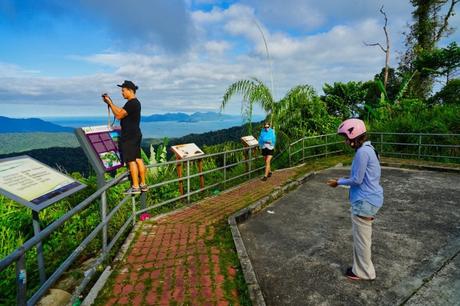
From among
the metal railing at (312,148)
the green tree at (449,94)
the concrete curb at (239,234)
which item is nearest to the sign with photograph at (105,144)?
the concrete curb at (239,234)

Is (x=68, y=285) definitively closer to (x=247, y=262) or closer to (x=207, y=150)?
(x=247, y=262)

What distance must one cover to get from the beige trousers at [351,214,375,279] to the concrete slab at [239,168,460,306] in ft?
0.41

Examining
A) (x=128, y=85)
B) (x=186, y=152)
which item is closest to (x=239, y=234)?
(x=128, y=85)

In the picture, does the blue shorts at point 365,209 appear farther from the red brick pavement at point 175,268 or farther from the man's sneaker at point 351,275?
the red brick pavement at point 175,268

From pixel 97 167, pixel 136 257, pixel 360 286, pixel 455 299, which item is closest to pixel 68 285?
pixel 136 257

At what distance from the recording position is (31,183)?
11.1 ft

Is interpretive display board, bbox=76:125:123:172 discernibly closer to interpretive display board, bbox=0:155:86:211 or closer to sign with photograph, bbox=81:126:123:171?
sign with photograph, bbox=81:126:123:171

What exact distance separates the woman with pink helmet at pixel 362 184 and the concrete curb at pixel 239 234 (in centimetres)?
128

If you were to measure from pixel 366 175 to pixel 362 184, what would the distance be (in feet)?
0.37

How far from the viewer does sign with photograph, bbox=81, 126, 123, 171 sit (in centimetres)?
511

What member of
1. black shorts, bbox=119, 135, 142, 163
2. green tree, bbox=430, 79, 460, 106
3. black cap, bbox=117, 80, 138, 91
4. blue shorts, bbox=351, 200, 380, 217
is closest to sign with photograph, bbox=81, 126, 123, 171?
black shorts, bbox=119, 135, 142, 163

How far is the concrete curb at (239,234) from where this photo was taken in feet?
11.8

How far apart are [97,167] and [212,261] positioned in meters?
2.15

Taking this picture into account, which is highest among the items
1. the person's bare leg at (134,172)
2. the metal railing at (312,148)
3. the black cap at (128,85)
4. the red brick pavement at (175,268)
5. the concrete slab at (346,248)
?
the black cap at (128,85)
